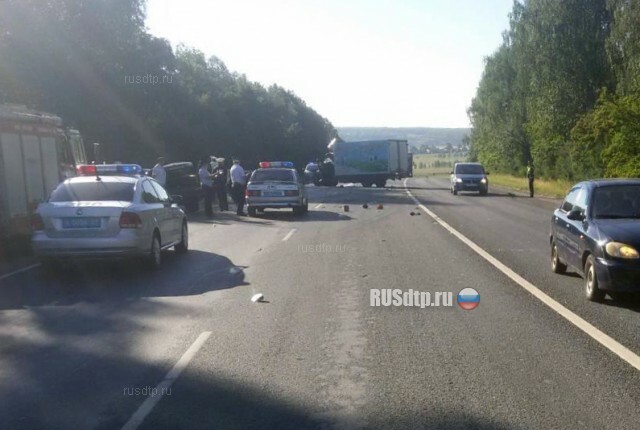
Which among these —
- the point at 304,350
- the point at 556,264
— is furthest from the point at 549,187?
the point at 304,350

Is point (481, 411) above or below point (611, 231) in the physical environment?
below

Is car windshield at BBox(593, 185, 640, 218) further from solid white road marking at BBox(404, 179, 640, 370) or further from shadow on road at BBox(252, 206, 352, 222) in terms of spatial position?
shadow on road at BBox(252, 206, 352, 222)

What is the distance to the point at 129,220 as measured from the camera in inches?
510

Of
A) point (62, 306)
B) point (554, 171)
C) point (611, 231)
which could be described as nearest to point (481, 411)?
point (611, 231)

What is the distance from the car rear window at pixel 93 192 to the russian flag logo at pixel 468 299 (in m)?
5.53

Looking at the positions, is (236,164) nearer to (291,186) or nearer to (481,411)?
(291,186)

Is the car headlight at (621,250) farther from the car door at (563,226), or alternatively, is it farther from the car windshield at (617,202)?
the car door at (563,226)

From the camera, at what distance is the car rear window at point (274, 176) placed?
27.7 meters

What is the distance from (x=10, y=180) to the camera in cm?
1636

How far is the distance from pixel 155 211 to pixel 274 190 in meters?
13.3

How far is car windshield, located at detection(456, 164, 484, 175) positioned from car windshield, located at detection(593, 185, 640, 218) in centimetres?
3418

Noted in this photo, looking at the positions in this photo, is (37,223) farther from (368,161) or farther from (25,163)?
(368,161)

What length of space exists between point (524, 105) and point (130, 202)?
4797 centimetres

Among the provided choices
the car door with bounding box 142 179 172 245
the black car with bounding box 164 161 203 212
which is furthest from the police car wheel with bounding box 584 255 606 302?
the black car with bounding box 164 161 203 212
